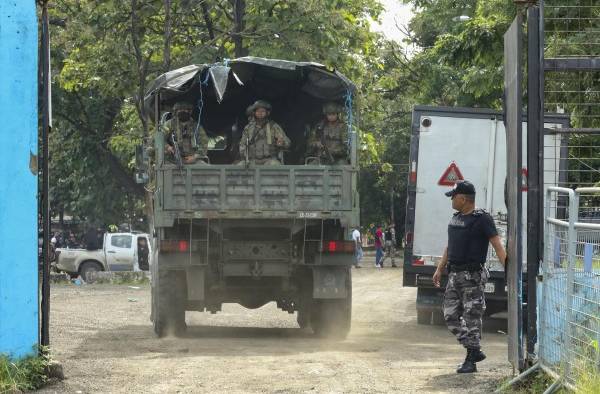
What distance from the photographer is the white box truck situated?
16.6 metres

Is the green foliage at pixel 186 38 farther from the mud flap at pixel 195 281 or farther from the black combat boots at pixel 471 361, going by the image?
the black combat boots at pixel 471 361

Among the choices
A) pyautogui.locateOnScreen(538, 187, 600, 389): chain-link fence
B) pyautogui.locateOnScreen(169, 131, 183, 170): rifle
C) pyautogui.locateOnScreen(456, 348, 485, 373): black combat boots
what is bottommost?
pyautogui.locateOnScreen(456, 348, 485, 373): black combat boots

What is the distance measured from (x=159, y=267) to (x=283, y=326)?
12.2 feet

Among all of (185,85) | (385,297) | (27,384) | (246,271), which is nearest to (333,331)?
(246,271)

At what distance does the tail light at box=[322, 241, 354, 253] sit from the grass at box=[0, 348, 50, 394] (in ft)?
16.6

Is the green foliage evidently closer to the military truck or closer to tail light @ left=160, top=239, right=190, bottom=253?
the military truck

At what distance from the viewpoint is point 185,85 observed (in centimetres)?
1401

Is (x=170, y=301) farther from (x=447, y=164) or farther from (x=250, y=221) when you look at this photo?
(x=447, y=164)

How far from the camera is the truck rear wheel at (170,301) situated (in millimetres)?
13820

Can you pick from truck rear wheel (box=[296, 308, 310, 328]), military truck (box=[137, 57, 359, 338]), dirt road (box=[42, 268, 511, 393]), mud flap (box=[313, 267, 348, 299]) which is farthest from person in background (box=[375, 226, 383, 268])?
mud flap (box=[313, 267, 348, 299])

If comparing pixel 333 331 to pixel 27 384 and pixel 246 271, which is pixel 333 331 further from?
pixel 27 384

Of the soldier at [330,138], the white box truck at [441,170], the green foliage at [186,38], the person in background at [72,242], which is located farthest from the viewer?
the person in background at [72,242]

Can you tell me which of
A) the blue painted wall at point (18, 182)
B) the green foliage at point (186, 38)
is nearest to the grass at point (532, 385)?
the blue painted wall at point (18, 182)

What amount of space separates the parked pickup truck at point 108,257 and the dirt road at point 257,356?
15.9m
